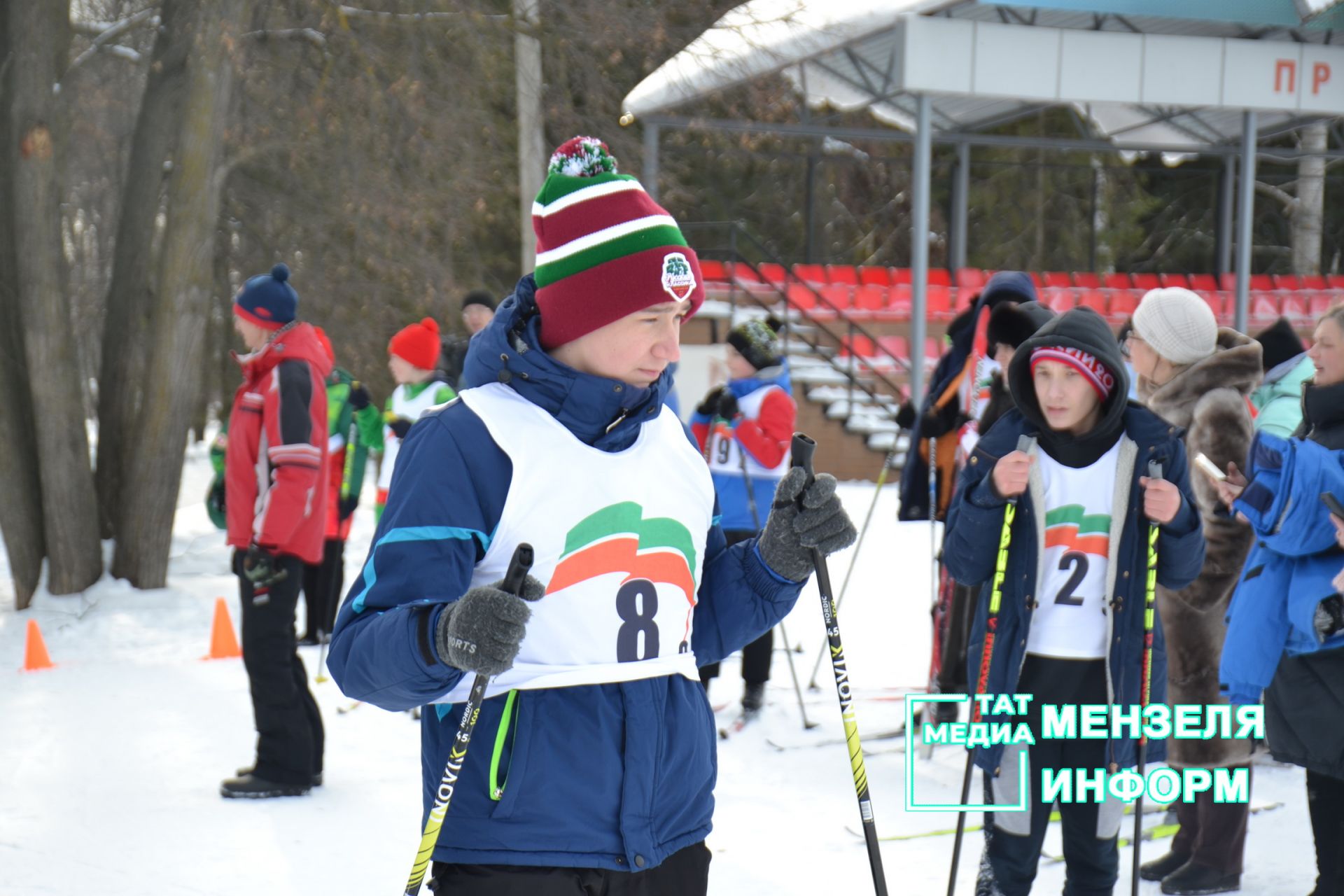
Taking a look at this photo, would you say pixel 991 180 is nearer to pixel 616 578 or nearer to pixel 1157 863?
pixel 1157 863

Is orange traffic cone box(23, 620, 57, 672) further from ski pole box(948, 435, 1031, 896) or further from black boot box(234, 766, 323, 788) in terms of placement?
ski pole box(948, 435, 1031, 896)

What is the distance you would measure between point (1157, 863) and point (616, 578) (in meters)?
3.20

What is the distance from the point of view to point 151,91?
10359mm

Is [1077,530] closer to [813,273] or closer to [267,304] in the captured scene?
[267,304]

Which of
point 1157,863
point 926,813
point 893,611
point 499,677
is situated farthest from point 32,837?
point 893,611

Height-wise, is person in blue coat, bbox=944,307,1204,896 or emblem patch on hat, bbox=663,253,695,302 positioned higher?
emblem patch on hat, bbox=663,253,695,302

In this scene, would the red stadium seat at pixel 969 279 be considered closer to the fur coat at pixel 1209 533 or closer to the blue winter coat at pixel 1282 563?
the fur coat at pixel 1209 533

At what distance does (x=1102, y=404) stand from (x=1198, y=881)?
1.80 metres

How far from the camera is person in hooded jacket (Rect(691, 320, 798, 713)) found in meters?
6.81

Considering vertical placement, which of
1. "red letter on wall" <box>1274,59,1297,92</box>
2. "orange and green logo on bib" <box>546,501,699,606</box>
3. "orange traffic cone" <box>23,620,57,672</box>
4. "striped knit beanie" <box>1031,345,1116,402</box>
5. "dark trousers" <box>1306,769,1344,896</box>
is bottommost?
"orange traffic cone" <box>23,620,57,672</box>

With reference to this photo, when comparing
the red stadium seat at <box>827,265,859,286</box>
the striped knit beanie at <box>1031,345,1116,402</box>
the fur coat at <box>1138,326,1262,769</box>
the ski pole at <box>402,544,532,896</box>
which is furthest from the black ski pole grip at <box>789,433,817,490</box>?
the red stadium seat at <box>827,265,859,286</box>

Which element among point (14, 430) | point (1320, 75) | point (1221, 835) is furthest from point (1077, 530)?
point (1320, 75)

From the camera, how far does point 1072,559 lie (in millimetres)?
3730

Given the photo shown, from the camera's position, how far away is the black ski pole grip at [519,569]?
6.61ft
